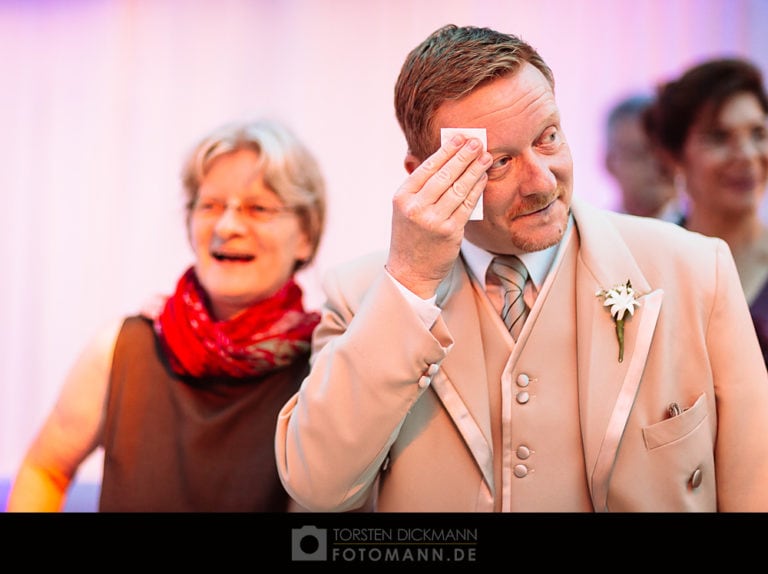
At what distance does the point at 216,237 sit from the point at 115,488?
60 centimetres

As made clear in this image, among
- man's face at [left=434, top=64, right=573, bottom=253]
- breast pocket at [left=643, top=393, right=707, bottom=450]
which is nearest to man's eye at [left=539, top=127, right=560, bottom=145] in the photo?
man's face at [left=434, top=64, right=573, bottom=253]

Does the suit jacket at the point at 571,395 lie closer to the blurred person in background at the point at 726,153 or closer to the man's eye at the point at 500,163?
the man's eye at the point at 500,163

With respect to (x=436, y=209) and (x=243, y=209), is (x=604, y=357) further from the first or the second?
→ (x=243, y=209)

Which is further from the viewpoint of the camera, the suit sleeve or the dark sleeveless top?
the dark sleeveless top

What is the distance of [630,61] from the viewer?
8.68ft

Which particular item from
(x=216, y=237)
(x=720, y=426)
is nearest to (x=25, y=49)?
(x=216, y=237)

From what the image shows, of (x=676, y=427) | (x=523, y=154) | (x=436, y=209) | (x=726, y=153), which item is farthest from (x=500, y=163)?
(x=726, y=153)

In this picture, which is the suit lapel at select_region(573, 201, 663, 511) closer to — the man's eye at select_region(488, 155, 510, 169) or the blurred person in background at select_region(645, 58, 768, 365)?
the man's eye at select_region(488, 155, 510, 169)

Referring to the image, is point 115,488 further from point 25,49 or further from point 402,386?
point 25,49

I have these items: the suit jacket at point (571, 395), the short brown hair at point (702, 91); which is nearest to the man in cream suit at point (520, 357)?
the suit jacket at point (571, 395)
